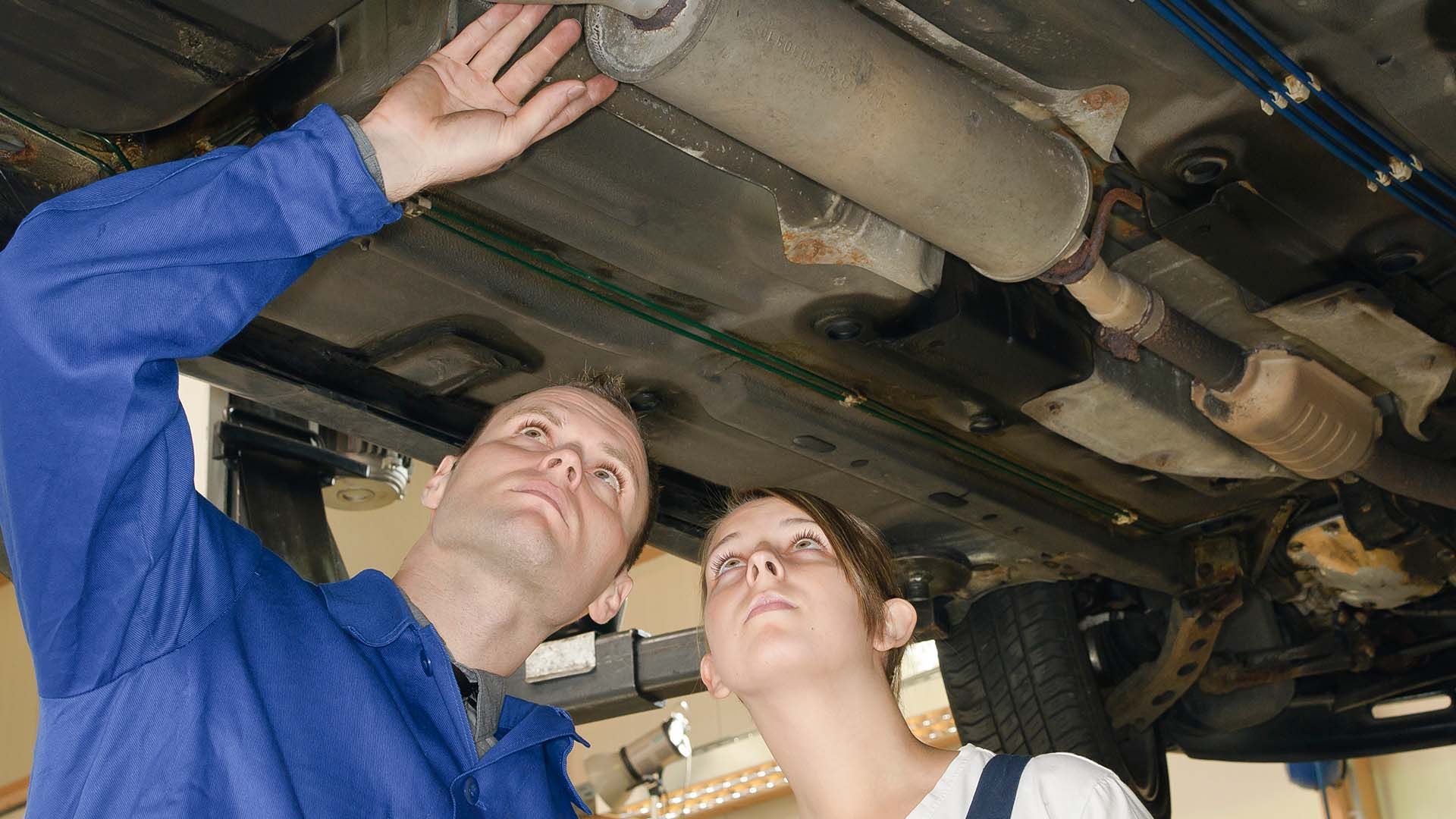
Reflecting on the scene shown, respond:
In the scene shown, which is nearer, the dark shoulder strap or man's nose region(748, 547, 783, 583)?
the dark shoulder strap

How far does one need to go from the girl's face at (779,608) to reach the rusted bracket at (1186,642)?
55.4 inches

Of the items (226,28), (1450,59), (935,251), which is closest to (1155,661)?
(935,251)

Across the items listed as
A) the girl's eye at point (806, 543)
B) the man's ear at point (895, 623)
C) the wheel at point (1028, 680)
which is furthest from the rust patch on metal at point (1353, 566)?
the girl's eye at point (806, 543)

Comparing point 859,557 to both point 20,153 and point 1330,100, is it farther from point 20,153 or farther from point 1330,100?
point 20,153

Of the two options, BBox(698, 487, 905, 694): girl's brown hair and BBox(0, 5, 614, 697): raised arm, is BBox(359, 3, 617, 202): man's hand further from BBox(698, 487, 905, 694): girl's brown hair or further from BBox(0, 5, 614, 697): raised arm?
BBox(698, 487, 905, 694): girl's brown hair

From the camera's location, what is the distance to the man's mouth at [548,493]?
1771 mm

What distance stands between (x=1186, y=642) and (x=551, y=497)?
68.5 inches

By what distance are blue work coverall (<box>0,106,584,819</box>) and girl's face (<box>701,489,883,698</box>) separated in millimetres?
380

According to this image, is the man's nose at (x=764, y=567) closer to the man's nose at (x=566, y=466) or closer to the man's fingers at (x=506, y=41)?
the man's nose at (x=566, y=466)

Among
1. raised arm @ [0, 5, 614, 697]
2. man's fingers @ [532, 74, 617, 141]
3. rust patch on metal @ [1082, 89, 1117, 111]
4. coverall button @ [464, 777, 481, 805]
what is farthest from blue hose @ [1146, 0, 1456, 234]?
coverall button @ [464, 777, 481, 805]

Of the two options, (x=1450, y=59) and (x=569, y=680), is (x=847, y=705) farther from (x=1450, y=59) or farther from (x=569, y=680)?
(x=569, y=680)

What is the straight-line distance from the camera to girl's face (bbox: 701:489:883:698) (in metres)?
1.61

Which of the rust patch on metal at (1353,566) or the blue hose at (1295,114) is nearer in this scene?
the blue hose at (1295,114)

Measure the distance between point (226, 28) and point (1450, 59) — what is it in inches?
56.4
